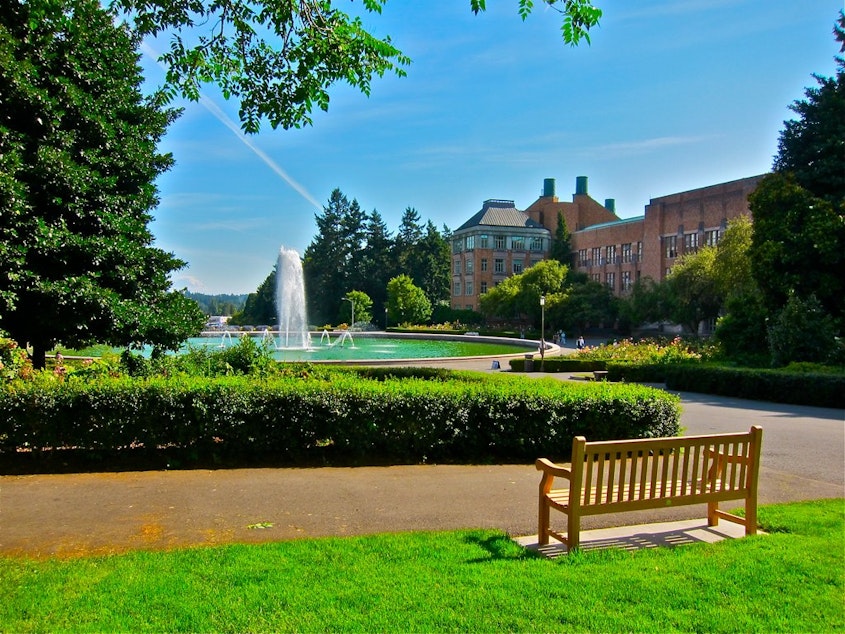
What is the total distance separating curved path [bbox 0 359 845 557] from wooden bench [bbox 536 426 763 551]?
21.8 inches

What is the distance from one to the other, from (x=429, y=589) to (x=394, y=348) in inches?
1567

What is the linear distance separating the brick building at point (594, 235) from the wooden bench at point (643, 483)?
5339cm

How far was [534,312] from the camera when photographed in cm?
5978

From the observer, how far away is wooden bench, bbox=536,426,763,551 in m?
4.78

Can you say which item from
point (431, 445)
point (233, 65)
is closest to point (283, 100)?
point (233, 65)

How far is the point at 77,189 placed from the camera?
11352 millimetres

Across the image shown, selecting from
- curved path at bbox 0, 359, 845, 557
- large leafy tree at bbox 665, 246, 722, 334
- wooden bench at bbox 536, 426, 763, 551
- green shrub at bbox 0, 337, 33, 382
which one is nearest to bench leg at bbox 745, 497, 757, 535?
wooden bench at bbox 536, 426, 763, 551

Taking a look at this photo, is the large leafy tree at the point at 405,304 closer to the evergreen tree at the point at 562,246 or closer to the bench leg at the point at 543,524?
the evergreen tree at the point at 562,246

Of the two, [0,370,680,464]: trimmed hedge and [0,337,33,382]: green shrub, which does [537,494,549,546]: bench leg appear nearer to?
[0,370,680,464]: trimmed hedge

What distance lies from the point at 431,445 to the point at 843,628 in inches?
217

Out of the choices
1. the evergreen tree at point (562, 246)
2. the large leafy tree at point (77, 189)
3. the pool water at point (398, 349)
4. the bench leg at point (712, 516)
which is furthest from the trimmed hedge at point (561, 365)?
the evergreen tree at point (562, 246)

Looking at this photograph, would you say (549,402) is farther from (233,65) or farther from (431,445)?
(233,65)

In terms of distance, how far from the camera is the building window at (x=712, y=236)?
55.3m

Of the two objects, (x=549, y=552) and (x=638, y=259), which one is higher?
(x=638, y=259)
